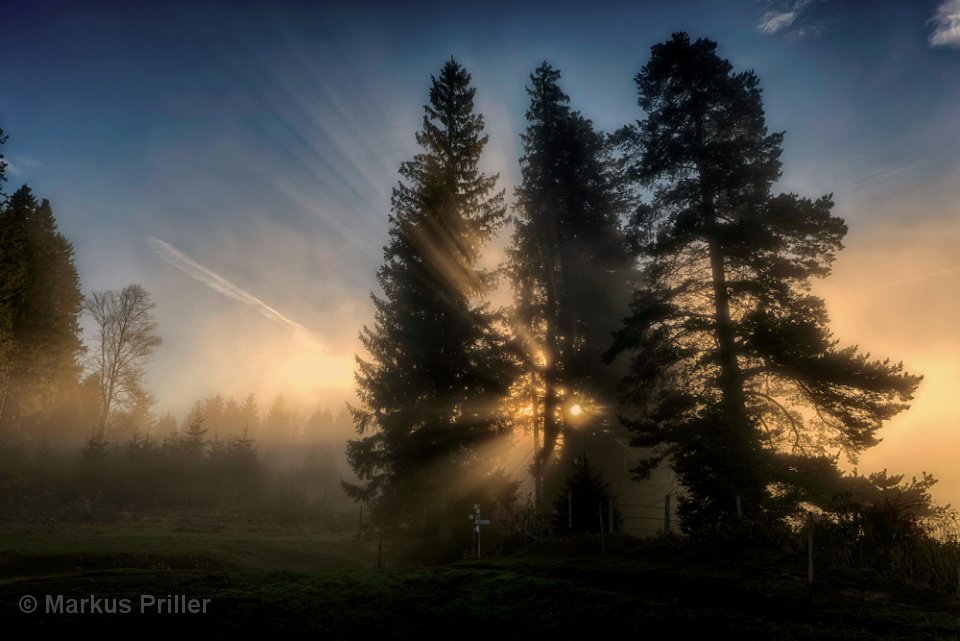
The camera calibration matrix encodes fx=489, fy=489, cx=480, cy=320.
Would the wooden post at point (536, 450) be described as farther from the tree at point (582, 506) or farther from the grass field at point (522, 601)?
the grass field at point (522, 601)

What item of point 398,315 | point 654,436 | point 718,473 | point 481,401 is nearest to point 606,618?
point 718,473

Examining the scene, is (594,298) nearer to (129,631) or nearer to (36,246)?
(129,631)

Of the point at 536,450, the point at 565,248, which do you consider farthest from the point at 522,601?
the point at 565,248

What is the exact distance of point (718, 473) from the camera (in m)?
14.5

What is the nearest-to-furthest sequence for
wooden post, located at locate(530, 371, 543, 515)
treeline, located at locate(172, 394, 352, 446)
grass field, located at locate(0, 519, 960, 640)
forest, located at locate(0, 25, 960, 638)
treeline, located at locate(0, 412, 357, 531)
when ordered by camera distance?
1. grass field, located at locate(0, 519, 960, 640)
2. forest, located at locate(0, 25, 960, 638)
3. wooden post, located at locate(530, 371, 543, 515)
4. treeline, located at locate(0, 412, 357, 531)
5. treeline, located at locate(172, 394, 352, 446)

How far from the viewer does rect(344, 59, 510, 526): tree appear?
2255 centimetres

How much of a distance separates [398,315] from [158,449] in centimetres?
3730

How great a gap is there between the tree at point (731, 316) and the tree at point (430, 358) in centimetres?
775

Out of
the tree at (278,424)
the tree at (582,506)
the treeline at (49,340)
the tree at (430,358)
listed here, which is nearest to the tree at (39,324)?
the treeline at (49,340)

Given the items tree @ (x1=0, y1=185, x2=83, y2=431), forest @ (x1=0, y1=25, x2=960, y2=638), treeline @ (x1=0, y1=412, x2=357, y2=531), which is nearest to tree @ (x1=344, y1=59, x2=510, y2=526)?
forest @ (x1=0, y1=25, x2=960, y2=638)

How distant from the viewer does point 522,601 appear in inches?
429

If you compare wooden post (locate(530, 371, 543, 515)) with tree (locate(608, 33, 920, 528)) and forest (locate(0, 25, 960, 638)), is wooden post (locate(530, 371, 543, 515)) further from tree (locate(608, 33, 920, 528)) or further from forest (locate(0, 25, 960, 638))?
tree (locate(608, 33, 920, 528))

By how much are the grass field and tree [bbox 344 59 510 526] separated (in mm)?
6015

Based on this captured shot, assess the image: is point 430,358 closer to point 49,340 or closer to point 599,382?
point 599,382
